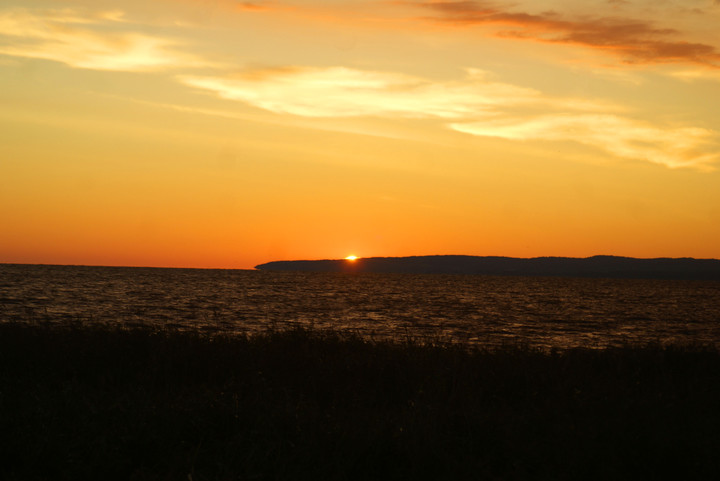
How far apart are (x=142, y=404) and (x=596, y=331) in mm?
35946

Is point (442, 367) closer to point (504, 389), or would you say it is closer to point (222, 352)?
point (504, 389)

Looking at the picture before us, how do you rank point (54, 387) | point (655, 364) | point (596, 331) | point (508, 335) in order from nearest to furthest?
point (54, 387), point (655, 364), point (508, 335), point (596, 331)

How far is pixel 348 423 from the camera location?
353 inches

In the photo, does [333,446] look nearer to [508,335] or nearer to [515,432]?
[515,432]

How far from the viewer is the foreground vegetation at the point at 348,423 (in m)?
7.76

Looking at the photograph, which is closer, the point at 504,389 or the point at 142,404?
the point at 142,404

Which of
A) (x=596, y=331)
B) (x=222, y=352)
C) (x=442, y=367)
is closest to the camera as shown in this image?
(x=442, y=367)

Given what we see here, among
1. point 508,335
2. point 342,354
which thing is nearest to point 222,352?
point 342,354

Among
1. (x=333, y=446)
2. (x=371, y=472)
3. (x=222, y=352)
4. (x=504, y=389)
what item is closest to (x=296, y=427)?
(x=333, y=446)

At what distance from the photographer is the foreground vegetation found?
7.76 metres

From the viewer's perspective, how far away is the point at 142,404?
948cm

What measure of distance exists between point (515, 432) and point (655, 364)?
954 centimetres

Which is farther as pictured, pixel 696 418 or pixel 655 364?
pixel 655 364

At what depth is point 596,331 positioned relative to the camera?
131ft
